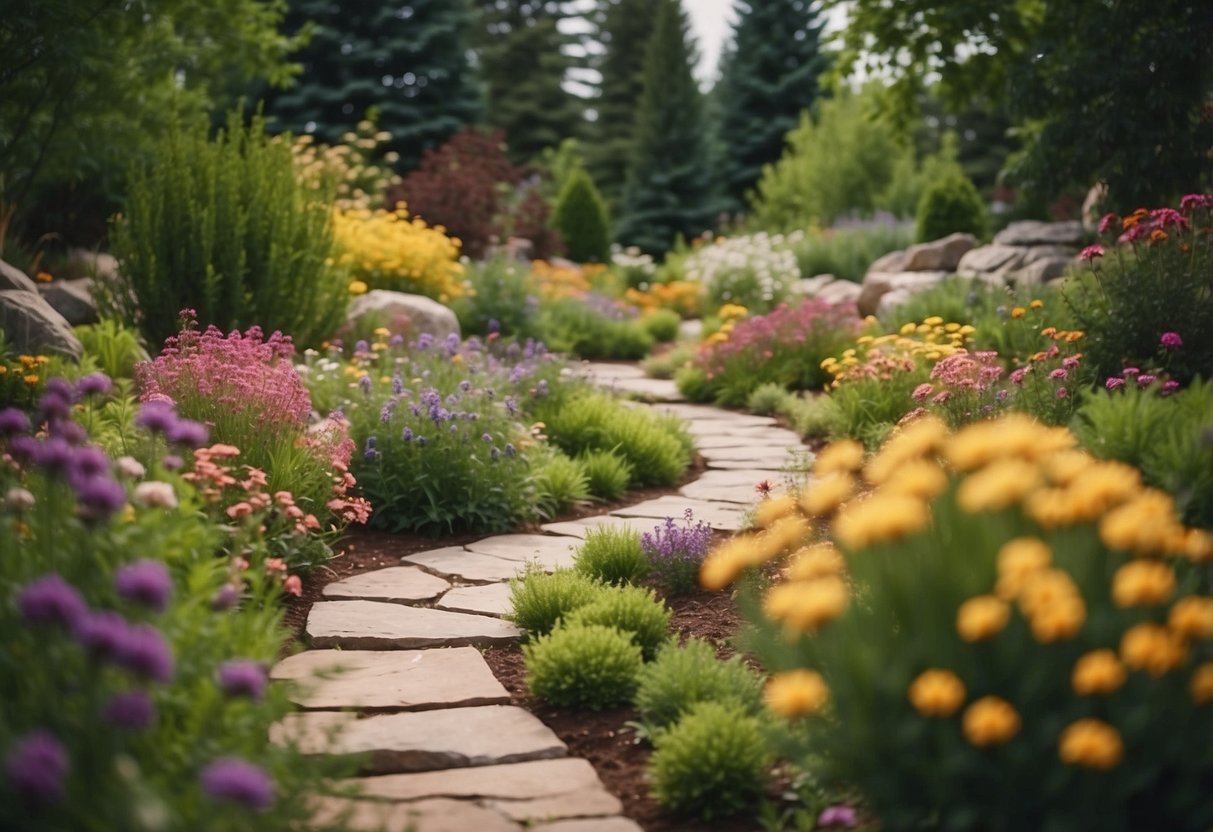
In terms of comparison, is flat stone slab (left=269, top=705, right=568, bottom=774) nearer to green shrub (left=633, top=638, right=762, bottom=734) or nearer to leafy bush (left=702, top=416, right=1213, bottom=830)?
green shrub (left=633, top=638, right=762, bottom=734)

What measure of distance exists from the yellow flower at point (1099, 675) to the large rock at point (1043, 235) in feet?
32.0

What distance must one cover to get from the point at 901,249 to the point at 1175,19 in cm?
628

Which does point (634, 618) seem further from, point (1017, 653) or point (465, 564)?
point (1017, 653)

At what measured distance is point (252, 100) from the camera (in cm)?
2067

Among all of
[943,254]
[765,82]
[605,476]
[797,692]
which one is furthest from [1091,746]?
[765,82]

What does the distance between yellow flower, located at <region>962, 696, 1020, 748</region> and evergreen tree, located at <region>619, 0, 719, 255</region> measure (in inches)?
869

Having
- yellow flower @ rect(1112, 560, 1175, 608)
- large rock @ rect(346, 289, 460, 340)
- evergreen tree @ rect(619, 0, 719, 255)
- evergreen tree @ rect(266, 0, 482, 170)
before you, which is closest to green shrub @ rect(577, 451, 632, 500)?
large rock @ rect(346, 289, 460, 340)

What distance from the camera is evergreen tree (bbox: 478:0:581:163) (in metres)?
25.6

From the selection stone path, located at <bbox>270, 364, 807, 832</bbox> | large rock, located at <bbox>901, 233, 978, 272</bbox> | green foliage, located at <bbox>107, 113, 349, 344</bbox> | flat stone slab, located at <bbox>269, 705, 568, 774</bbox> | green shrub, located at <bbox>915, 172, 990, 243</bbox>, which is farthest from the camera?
green shrub, located at <bbox>915, 172, 990, 243</bbox>

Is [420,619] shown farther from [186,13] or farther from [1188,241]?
[186,13]

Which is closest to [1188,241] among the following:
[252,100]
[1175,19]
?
[1175,19]

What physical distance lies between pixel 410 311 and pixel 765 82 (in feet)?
62.5

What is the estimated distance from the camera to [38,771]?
164 cm

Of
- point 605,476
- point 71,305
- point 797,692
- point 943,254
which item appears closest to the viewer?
point 797,692
